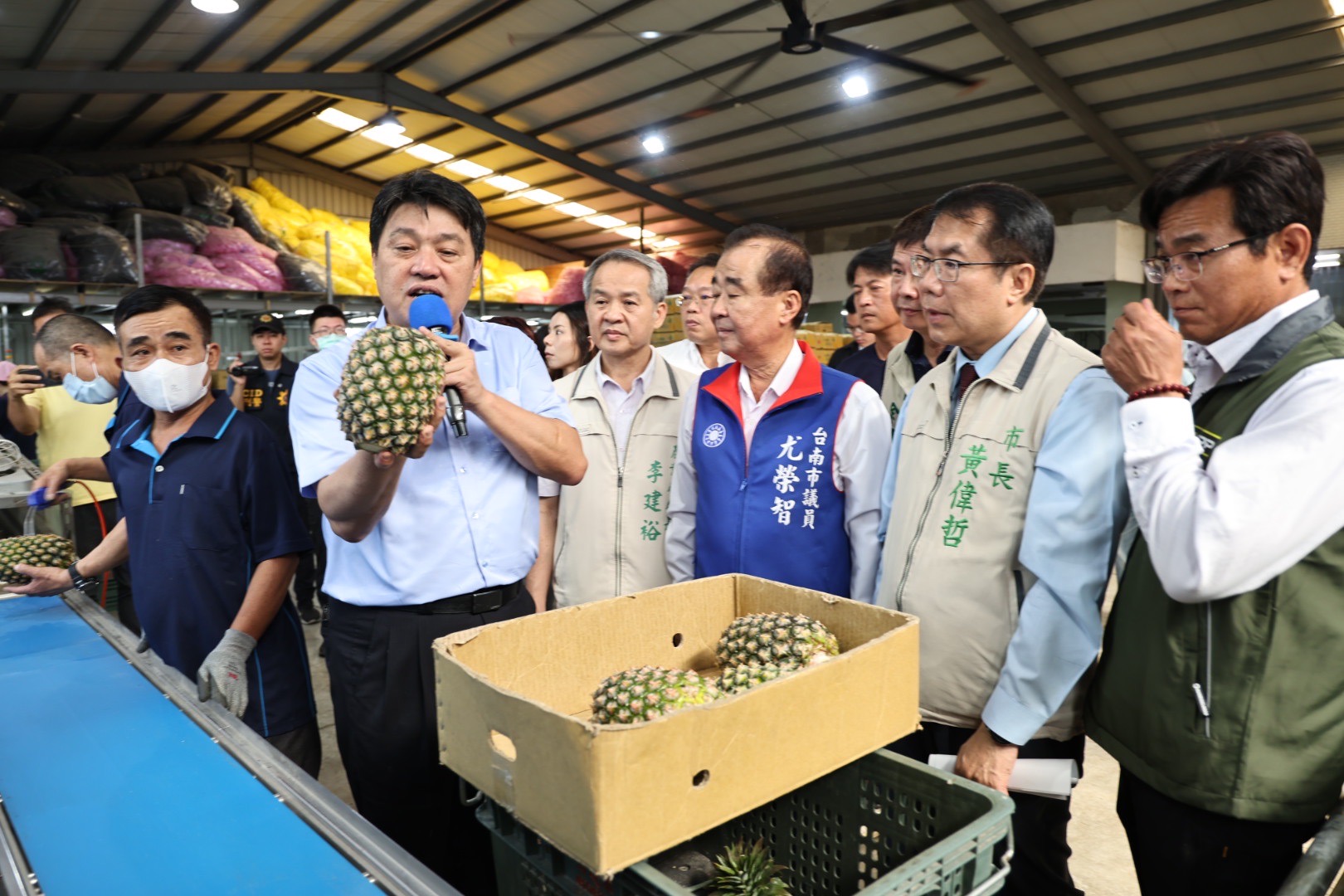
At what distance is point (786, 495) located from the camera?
195 centimetres

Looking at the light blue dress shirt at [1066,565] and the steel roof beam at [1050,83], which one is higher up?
the steel roof beam at [1050,83]

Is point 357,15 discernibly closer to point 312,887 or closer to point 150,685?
point 150,685

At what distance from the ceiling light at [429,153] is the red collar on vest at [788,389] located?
12.0 meters

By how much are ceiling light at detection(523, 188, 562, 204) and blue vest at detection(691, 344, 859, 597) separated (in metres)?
12.6

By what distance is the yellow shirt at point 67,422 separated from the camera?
3926mm

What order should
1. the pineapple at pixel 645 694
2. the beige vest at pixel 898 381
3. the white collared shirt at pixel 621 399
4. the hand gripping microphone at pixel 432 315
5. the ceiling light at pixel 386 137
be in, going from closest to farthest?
the pineapple at pixel 645 694 < the hand gripping microphone at pixel 432 315 < the white collared shirt at pixel 621 399 < the beige vest at pixel 898 381 < the ceiling light at pixel 386 137

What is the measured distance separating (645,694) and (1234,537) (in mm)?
808

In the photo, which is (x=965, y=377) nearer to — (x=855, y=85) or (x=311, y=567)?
(x=311, y=567)

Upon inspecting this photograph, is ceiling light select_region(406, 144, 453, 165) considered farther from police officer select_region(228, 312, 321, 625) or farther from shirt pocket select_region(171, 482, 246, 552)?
shirt pocket select_region(171, 482, 246, 552)

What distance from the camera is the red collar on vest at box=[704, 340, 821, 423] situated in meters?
1.99

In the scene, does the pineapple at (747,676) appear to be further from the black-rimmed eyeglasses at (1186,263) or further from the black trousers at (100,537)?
the black trousers at (100,537)

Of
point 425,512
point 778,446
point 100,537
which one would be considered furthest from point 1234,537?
point 100,537

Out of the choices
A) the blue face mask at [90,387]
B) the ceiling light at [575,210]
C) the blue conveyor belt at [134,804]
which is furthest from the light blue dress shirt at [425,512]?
the ceiling light at [575,210]

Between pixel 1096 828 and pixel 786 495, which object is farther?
pixel 1096 828
